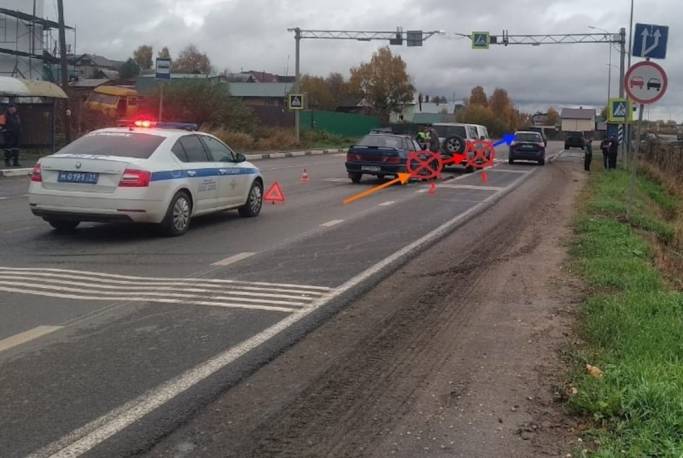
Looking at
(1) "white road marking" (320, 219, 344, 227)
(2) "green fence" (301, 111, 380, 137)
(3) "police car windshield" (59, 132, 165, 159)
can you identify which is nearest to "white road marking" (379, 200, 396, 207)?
(1) "white road marking" (320, 219, 344, 227)

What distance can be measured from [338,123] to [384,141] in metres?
42.6

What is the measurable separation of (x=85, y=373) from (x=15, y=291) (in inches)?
106

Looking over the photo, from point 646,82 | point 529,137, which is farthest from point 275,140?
point 646,82

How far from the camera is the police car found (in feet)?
33.3

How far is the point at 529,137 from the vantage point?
37.5 meters

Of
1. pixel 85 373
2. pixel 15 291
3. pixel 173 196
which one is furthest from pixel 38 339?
pixel 173 196

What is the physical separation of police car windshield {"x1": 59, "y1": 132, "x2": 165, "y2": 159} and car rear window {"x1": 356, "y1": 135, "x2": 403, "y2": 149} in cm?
1173

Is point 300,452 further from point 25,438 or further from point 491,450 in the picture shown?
point 25,438

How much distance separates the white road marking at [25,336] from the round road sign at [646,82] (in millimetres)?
10012

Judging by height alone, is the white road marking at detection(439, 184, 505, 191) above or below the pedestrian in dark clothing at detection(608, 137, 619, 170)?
below

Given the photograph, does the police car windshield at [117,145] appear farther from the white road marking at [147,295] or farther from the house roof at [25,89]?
the house roof at [25,89]

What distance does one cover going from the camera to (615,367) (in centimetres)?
511

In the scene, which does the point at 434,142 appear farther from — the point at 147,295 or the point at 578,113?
the point at 578,113
